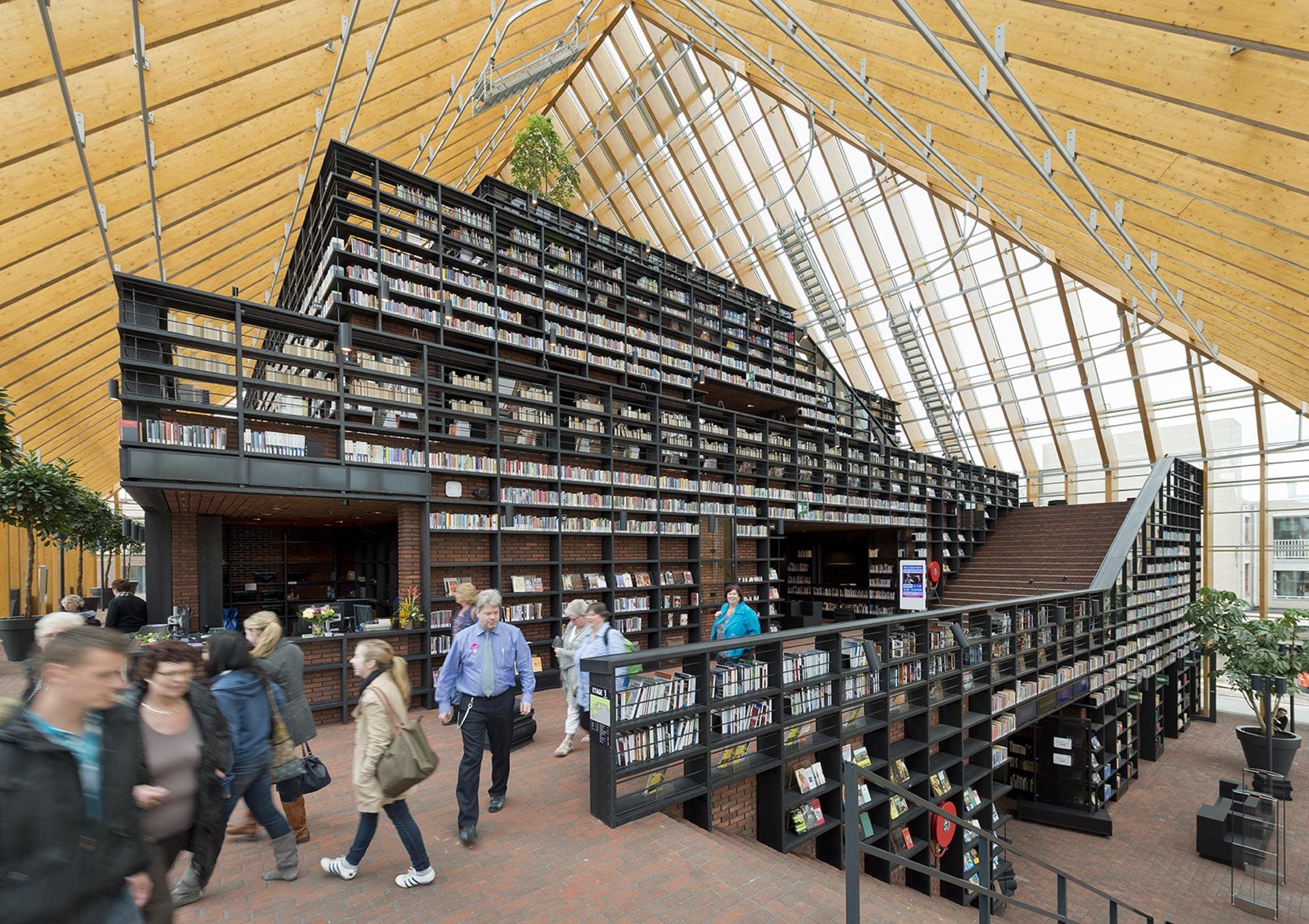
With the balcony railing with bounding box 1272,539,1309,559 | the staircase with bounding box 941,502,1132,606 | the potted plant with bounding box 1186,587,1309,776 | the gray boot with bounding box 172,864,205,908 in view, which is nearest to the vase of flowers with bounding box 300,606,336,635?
the gray boot with bounding box 172,864,205,908

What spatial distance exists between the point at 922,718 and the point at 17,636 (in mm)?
13168

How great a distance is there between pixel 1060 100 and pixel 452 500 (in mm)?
7134

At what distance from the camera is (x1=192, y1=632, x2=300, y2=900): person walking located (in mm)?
3033

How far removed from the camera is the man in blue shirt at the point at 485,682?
3.84 metres

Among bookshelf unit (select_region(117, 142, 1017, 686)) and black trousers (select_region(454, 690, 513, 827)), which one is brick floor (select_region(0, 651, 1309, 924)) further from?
bookshelf unit (select_region(117, 142, 1017, 686))

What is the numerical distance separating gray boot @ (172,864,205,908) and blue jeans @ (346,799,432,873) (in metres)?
0.66

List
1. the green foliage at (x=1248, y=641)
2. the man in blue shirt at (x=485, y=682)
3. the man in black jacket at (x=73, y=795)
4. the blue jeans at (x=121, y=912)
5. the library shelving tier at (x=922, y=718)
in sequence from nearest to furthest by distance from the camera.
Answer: the man in black jacket at (x=73, y=795)
the blue jeans at (x=121, y=912)
the man in blue shirt at (x=485, y=682)
the library shelving tier at (x=922, y=718)
the green foliage at (x=1248, y=641)

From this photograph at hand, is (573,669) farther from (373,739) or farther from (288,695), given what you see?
(373,739)

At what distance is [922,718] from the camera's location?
693 centimetres

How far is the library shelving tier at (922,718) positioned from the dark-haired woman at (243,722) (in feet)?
5.98

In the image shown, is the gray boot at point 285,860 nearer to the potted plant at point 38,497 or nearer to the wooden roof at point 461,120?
the wooden roof at point 461,120

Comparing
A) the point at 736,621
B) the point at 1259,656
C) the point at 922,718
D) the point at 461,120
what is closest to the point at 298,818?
the point at 736,621

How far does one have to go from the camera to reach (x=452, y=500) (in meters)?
7.54

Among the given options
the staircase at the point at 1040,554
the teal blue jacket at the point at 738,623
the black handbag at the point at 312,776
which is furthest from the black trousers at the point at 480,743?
the staircase at the point at 1040,554
